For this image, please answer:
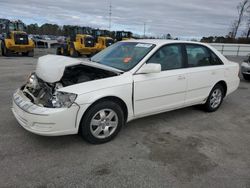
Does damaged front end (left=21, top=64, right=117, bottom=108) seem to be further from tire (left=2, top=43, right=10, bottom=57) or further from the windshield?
tire (left=2, top=43, right=10, bottom=57)

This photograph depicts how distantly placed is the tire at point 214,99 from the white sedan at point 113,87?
0.19 ft

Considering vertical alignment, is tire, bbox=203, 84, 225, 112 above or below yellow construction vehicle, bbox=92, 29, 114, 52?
below

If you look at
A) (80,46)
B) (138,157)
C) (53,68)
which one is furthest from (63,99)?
(80,46)

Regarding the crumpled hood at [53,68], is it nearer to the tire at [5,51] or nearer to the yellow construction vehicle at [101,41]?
the tire at [5,51]

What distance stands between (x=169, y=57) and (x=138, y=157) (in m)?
1.97

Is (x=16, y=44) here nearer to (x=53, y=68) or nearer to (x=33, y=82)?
(x=33, y=82)

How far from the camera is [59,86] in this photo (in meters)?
3.51

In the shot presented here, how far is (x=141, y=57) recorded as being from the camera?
4055 mm

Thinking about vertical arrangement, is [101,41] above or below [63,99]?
above

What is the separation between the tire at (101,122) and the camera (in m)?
3.40

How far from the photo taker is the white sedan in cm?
324

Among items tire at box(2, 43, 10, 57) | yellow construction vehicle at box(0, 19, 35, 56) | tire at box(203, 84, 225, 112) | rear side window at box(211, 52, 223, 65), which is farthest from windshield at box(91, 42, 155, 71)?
tire at box(2, 43, 10, 57)

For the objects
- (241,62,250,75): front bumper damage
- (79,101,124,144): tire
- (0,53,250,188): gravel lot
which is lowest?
(0,53,250,188): gravel lot

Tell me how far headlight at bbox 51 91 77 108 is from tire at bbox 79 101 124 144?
30cm
